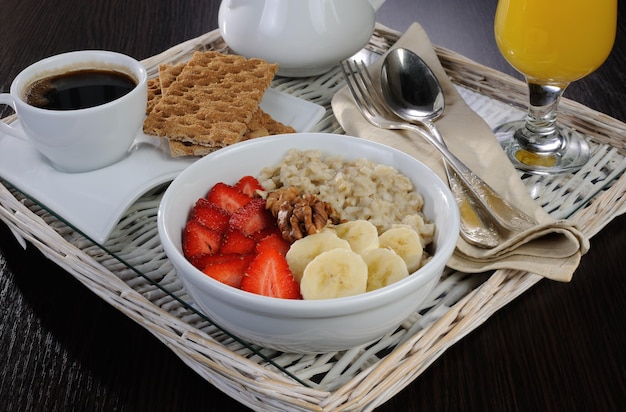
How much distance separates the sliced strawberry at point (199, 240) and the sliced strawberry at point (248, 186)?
0.32ft

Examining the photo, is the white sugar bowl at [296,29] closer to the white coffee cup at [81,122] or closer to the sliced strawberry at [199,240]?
the white coffee cup at [81,122]

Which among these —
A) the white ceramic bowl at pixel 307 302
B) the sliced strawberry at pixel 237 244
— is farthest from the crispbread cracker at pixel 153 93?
the sliced strawberry at pixel 237 244

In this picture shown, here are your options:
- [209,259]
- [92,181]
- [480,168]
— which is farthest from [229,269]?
[480,168]

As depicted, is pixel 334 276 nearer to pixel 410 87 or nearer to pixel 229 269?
pixel 229 269

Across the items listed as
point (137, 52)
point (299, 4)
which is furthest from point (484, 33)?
point (137, 52)

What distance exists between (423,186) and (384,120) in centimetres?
26

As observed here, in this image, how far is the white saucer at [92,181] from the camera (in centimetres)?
89

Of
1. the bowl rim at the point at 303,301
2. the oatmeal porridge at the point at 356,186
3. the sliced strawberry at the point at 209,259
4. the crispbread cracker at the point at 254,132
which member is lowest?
the crispbread cracker at the point at 254,132

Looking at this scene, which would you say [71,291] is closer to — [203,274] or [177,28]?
[203,274]

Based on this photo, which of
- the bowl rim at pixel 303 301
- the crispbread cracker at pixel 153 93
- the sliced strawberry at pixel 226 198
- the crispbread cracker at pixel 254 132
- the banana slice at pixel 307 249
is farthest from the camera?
the crispbread cracker at pixel 153 93

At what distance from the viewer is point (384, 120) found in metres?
1.10

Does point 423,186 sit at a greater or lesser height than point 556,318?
greater

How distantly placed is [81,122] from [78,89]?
3.5 inches

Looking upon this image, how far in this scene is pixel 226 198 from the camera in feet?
2.84
